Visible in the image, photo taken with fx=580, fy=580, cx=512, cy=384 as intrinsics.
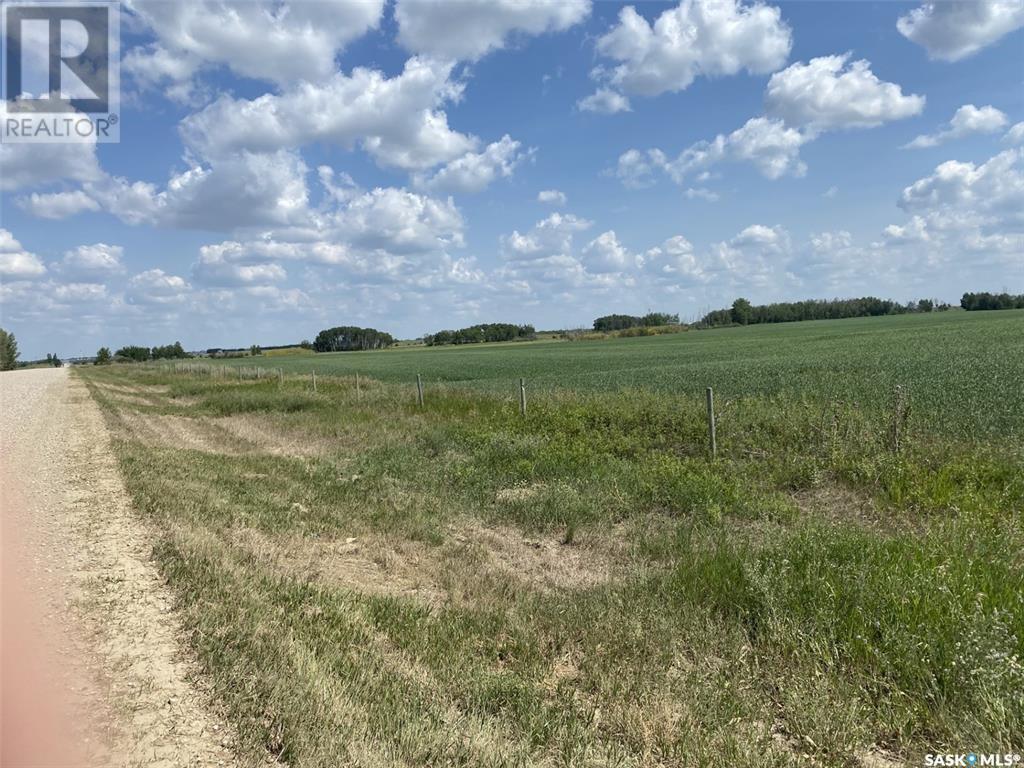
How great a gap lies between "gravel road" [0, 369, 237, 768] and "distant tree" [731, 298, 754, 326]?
475 feet

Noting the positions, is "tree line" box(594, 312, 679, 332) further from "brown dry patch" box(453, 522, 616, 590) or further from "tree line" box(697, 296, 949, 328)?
"brown dry patch" box(453, 522, 616, 590)

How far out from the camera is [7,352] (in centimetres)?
12481

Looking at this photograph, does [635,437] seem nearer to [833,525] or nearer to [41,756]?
[833,525]

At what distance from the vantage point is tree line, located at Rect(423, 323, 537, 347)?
141750 millimetres

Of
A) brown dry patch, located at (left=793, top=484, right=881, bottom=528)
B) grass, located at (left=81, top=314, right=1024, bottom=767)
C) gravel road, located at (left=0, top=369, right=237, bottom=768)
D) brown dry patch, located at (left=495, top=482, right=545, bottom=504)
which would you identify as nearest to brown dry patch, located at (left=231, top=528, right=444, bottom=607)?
grass, located at (left=81, top=314, right=1024, bottom=767)

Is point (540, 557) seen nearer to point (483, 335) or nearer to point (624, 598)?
point (624, 598)

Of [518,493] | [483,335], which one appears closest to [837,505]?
[518,493]

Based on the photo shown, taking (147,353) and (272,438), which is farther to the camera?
(147,353)

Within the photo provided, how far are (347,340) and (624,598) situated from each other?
150m

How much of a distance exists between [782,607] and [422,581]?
3784 mm

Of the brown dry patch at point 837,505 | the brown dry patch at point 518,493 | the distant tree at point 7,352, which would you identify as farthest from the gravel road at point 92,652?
the distant tree at point 7,352

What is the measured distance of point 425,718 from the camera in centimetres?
371

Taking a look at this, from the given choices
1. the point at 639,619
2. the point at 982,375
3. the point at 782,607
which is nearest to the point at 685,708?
the point at 639,619

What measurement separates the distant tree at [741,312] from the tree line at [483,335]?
49.1 m
